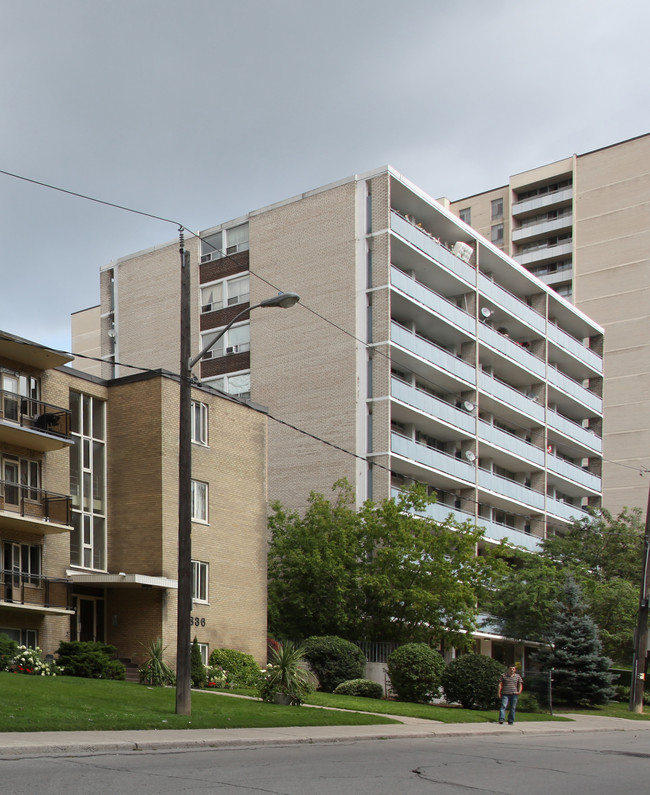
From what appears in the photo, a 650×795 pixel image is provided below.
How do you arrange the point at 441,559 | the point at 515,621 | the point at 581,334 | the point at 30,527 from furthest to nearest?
the point at 581,334, the point at 515,621, the point at 441,559, the point at 30,527

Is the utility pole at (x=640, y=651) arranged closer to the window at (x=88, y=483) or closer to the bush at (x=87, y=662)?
the bush at (x=87, y=662)

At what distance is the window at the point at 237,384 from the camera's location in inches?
1996

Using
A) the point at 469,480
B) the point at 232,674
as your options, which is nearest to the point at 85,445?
the point at 232,674

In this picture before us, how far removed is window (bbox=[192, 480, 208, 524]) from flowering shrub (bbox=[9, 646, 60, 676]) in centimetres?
770

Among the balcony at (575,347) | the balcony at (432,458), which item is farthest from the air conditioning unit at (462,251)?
the balcony at (575,347)

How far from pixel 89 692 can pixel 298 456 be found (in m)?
25.0

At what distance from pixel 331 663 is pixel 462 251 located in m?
26.7

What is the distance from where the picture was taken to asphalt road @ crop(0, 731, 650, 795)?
1135 centimetres

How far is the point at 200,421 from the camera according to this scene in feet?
116

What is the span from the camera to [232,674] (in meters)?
33.0

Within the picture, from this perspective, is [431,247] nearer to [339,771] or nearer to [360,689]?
[360,689]

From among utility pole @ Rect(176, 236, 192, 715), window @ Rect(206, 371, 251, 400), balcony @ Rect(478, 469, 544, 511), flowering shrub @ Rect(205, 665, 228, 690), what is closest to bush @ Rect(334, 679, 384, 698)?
flowering shrub @ Rect(205, 665, 228, 690)

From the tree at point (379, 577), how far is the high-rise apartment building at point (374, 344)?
3.77m

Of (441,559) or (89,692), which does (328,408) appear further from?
(89,692)
